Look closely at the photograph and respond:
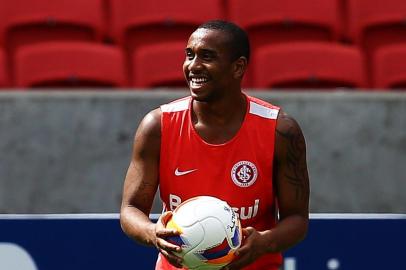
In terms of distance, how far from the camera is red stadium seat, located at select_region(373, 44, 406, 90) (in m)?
8.34

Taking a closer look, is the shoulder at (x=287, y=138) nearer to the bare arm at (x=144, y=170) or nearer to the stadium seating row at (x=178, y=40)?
the bare arm at (x=144, y=170)

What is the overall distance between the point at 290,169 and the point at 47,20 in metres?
3.79

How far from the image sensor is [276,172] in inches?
192

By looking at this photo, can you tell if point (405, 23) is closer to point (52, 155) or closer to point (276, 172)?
point (52, 155)

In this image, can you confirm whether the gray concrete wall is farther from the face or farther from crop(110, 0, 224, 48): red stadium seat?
the face

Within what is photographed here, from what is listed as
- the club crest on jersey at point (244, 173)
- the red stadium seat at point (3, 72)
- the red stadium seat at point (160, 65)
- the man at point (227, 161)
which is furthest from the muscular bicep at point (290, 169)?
the red stadium seat at point (3, 72)

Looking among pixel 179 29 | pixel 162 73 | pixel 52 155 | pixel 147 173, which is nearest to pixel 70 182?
pixel 52 155

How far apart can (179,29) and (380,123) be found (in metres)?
1.67

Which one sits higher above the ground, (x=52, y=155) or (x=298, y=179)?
(x=298, y=179)

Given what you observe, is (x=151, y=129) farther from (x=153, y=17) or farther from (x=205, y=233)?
(x=153, y=17)

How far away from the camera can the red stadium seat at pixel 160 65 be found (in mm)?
8023

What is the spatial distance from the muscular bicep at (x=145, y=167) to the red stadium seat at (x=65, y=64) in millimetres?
3171

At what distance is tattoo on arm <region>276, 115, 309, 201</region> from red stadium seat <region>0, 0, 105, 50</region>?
3.70 meters

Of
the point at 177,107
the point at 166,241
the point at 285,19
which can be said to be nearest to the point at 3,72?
the point at 285,19
